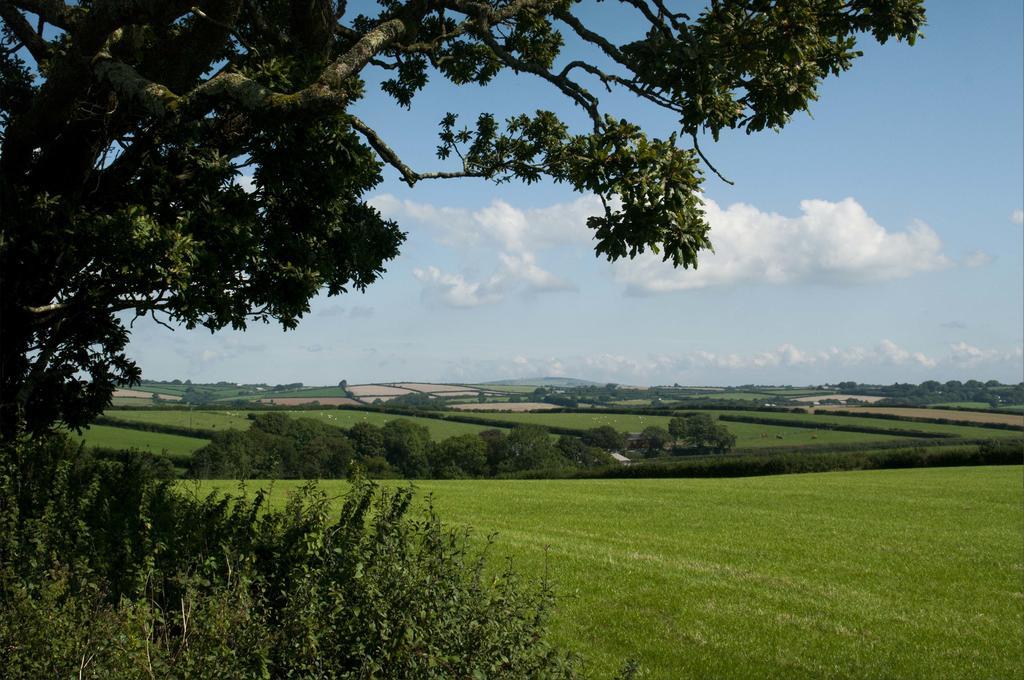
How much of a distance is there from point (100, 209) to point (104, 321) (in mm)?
2870

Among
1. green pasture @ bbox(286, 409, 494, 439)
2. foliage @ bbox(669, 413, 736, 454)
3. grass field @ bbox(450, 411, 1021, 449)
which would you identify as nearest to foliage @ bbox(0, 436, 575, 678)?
green pasture @ bbox(286, 409, 494, 439)

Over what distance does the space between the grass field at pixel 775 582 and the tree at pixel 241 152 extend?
4.62m

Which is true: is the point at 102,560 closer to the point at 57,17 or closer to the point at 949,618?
the point at 57,17

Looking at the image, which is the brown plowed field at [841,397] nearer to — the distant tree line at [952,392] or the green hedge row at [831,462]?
the distant tree line at [952,392]

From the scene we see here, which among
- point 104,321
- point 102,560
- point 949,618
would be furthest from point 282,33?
point 949,618

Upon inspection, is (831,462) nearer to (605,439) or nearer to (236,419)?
(605,439)

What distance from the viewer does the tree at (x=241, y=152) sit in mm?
9297

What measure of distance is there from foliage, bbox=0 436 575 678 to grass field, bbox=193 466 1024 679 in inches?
104

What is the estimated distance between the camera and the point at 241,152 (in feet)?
35.5

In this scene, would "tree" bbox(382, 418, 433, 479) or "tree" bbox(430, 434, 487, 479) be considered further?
"tree" bbox(430, 434, 487, 479)

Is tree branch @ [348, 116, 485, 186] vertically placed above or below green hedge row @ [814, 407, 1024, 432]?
above

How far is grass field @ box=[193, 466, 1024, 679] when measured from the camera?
9.95 metres

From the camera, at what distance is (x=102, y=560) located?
8.45 m

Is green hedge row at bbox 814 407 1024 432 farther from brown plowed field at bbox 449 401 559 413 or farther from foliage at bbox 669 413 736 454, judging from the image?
brown plowed field at bbox 449 401 559 413
